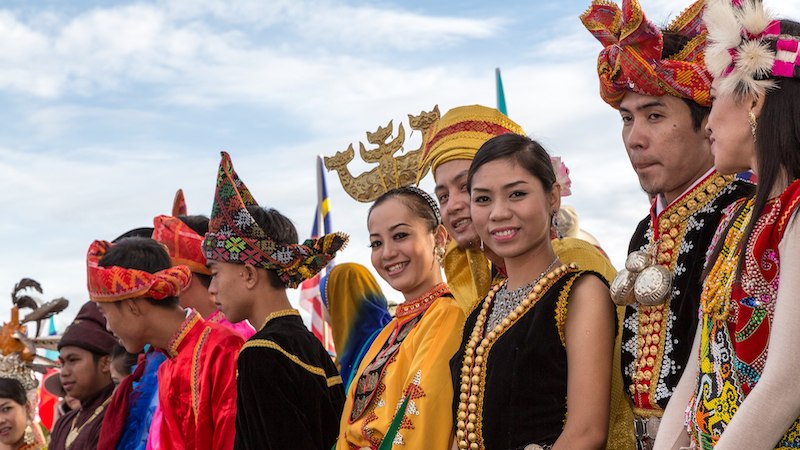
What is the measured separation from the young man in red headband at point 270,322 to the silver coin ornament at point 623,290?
1.75m

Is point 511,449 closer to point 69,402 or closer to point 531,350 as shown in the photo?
point 531,350

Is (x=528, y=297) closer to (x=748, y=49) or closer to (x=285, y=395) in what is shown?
(x=748, y=49)

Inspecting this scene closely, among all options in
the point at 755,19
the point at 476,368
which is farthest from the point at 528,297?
the point at 755,19

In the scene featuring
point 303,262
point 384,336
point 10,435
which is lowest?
point 10,435

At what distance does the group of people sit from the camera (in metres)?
2.55

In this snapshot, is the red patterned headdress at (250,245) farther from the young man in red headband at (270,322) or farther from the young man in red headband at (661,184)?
the young man in red headband at (661,184)

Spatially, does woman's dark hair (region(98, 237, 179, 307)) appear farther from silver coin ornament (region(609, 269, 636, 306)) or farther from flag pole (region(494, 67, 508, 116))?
flag pole (region(494, 67, 508, 116))

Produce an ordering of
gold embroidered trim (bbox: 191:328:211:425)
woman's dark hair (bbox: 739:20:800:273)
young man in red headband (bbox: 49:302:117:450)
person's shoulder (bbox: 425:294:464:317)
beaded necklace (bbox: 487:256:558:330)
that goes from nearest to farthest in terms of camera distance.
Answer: woman's dark hair (bbox: 739:20:800:273), beaded necklace (bbox: 487:256:558:330), person's shoulder (bbox: 425:294:464:317), gold embroidered trim (bbox: 191:328:211:425), young man in red headband (bbox: 49:302:117:450)

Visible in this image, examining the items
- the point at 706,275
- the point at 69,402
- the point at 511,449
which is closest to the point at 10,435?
the point at 69,402

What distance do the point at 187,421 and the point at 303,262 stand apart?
0.98 metres

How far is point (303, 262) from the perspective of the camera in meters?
4.95

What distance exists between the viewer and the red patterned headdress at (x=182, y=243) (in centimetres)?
608

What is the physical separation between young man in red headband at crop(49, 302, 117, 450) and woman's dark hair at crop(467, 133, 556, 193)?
3968 mm

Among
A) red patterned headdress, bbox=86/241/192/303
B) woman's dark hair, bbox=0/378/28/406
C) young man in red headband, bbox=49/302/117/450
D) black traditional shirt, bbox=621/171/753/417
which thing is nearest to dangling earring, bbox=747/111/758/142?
black traditional shirt, bbox=621/171/753/417
